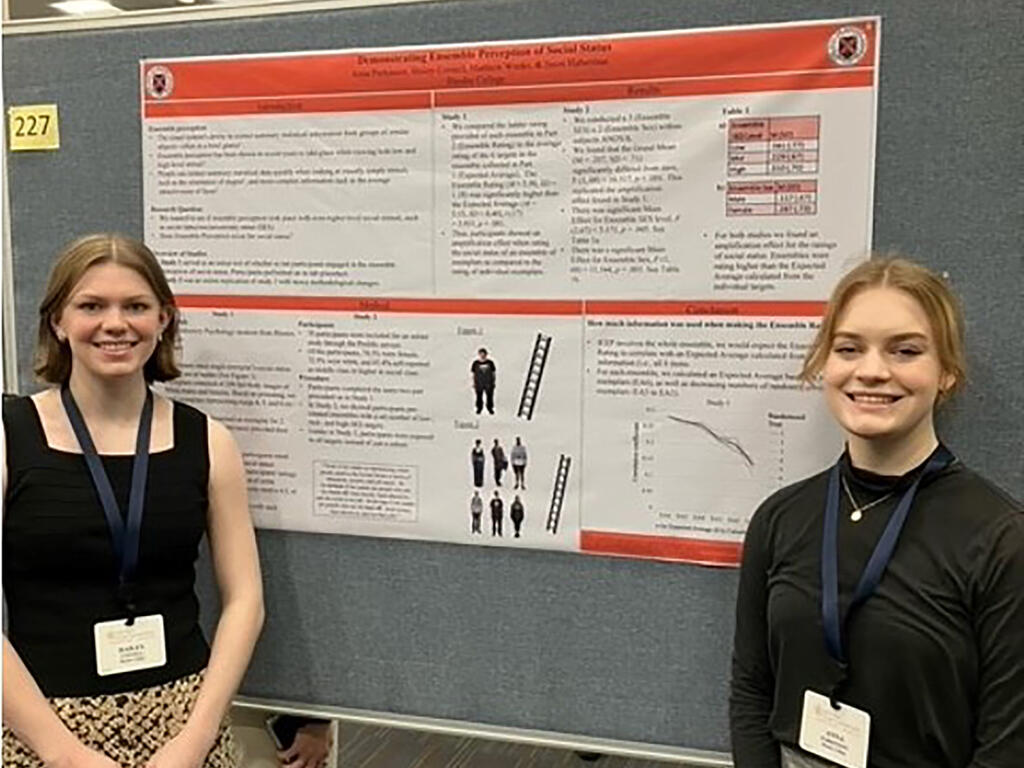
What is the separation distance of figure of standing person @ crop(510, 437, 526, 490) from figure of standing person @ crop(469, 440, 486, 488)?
0.16 ft

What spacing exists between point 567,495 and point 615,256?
1.18 feet

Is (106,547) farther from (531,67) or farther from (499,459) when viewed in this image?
(531,67)

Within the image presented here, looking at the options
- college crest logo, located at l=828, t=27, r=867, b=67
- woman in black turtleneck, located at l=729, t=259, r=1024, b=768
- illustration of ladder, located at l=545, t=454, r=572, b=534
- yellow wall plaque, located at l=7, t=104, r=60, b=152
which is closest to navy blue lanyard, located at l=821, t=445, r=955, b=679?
woman in black turtleneck, located at l=729, t=259, r=1024, b=768

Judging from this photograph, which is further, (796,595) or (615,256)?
(615,256)

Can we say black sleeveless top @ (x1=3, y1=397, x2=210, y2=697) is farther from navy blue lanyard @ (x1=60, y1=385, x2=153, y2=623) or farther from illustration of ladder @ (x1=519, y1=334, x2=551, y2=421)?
illustration of ladder @ (x1=519, y1=334, x2=551, y2=421)

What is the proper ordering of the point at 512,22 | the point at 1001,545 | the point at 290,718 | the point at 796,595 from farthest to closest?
1. the point at 290,718
2. the point at 512,22
3. the point at 796,595
4. the point at 1001,545

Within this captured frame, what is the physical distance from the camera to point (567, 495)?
1.58 metres

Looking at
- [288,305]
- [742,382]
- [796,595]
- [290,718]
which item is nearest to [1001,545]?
[796,595]

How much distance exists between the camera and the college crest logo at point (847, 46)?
1389 mm

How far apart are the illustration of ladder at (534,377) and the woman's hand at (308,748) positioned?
725 millimetres

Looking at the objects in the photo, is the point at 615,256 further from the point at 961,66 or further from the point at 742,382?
the point at 961,66

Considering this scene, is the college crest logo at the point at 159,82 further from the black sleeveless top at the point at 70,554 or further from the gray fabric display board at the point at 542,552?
the black sleeveless top at the point at 70,554

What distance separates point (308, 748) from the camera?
1863mm

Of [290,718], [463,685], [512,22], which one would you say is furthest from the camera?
[290,718]
